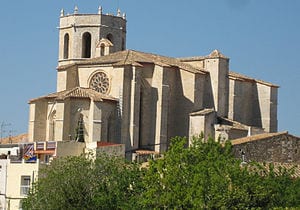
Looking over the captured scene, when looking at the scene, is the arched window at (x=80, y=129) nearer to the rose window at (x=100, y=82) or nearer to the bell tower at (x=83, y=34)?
the rose window at (x=100, y=82)

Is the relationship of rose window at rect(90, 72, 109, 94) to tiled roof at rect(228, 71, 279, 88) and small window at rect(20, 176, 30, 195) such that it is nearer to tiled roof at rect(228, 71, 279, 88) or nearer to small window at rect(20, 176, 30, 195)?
tiled roof at rect(228, 71, 279, 88)

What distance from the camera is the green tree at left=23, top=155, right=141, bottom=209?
4259cm

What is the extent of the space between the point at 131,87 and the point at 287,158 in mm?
15090

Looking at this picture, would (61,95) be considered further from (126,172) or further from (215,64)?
(126,172)

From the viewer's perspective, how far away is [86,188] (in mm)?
43719

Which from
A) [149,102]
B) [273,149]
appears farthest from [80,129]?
[273,149]

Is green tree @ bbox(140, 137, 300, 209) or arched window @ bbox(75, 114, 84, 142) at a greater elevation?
arched window @ bbox(75, 114, 84, 142)

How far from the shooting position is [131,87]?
6378 centimetres

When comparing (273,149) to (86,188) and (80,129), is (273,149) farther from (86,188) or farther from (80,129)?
(80,129)

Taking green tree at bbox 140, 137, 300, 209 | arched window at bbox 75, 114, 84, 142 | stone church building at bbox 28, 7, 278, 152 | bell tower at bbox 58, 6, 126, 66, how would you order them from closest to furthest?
green tree at bbox 140, 137, 300, 209, arched window at bbox 75, 114, 84, 142, stone church building at bbox 28, 7, 278, 152, bell tower at bbox 58, 6, 126, 66

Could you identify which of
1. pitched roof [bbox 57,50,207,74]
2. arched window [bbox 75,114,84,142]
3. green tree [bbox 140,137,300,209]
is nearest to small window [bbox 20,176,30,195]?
green tree [bbox 140,137,300,209]

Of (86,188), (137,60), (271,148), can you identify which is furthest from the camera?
(137,60)

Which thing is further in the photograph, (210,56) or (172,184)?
(210,56)

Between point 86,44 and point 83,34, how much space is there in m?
1.01
